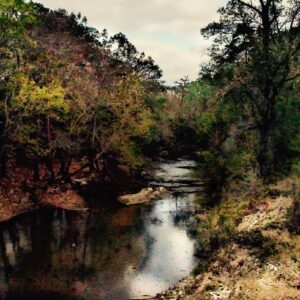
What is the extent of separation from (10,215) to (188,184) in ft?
71.0

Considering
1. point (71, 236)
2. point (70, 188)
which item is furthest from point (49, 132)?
point (71, 236)

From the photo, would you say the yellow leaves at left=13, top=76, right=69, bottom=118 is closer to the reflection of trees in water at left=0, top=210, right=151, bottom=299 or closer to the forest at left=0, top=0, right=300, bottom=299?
the forest at left=0, top=0, right=300, bottom=299

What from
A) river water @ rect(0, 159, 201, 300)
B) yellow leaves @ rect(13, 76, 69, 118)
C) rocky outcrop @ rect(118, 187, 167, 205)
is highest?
yellow leaves @ rect(13, 76, 69, 118)

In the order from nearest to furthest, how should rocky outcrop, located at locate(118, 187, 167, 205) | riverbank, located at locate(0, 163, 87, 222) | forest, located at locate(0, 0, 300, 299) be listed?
forest, located at locate(0, 0, 300, 299) → riverbank, located at locate(0, 163, 87, 222) → rocky outcrop, located at locate(118, 187, 167, 205)

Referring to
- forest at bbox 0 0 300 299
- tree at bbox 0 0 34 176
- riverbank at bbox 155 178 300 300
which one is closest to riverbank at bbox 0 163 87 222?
forest at bbox 0 0 300 299

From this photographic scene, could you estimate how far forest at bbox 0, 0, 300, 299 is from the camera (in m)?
24.3

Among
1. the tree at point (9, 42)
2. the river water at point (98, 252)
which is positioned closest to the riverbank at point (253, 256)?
the river water at point (98, 252)

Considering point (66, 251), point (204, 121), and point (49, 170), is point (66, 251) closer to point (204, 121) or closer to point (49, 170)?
point (49, 170)

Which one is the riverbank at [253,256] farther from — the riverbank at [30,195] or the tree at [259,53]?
the riverbank at [30,195]

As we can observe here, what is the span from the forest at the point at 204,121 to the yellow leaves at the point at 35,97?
0.09 meters

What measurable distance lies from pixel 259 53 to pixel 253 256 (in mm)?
14662

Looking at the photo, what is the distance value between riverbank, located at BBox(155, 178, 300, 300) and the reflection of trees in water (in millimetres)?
4302

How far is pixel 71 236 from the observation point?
92.3 ft

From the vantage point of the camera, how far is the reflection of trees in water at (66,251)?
21141mm
